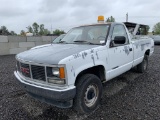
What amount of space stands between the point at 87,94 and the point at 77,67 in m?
0.69

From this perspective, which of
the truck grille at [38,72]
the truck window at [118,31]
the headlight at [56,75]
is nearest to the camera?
the headlight at [56,75]

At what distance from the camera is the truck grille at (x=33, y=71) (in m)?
2.55

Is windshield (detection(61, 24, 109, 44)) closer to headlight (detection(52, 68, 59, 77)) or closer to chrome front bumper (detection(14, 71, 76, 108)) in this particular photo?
headlight (detection(52, 68, 59, 77))

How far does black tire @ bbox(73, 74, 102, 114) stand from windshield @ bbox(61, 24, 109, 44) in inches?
37.1

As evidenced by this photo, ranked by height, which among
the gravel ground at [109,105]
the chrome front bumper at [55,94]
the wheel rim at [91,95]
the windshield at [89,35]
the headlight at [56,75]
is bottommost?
the gravel ground at [109,105]

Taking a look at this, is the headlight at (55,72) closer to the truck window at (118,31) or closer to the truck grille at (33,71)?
the truck grille at (33,71)

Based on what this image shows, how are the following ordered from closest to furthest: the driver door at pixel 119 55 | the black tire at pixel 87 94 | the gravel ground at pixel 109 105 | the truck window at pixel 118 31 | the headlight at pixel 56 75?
1. the headlight at pixel 56 75
2. the black tire at pixel 87 94
3. the gravel ground at pixel 109 105
4. the driver door at pixel 119 55
5. the truck window at pixel 118 31

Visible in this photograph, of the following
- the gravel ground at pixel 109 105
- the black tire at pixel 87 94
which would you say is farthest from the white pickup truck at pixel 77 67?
the gravel ground at pixel 109 105

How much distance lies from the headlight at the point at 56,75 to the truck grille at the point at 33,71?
5.0 inches

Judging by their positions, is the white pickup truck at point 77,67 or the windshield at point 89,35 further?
the windshield at point 89,35

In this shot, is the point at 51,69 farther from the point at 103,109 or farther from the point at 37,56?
the point at 103,109

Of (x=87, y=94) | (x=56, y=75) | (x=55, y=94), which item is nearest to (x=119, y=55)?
(x=87, y=94)

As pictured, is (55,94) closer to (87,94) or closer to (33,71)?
(33,71)

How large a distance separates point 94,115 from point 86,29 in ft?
7.12
